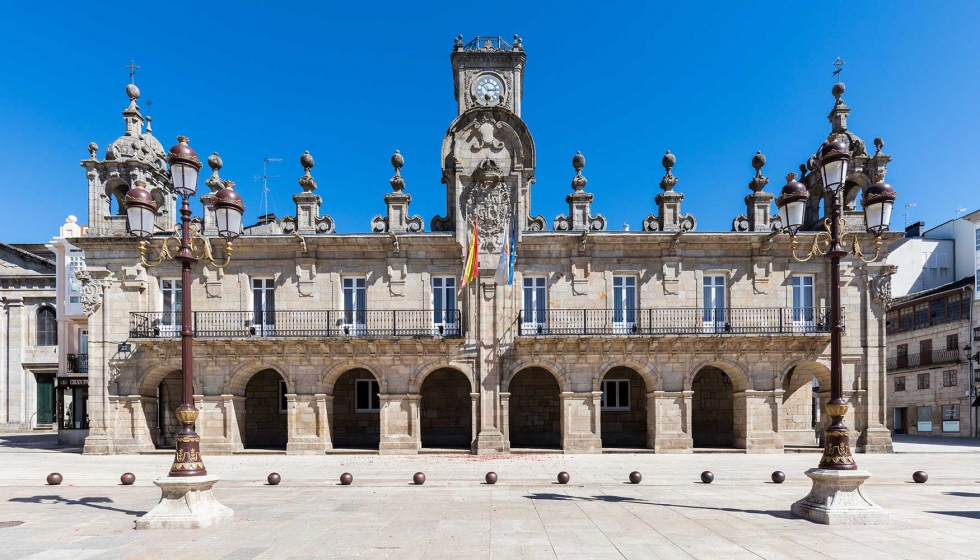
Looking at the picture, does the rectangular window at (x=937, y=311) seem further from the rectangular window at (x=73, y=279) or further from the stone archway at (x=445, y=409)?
the rectangular window at (x=73, y=279)

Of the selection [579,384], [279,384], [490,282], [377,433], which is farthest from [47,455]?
[579,384]

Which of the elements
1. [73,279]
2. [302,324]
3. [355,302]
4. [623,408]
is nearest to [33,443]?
[73,279]

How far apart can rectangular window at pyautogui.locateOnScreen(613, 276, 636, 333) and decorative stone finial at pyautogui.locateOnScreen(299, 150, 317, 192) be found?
484 inches

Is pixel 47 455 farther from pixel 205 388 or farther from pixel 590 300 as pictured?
pixel 590 300

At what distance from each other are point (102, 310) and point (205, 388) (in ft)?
16.2

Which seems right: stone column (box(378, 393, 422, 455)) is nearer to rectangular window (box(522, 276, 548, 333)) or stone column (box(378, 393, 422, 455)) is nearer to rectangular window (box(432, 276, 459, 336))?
rectangular window (box(432, 276, 459, 336))

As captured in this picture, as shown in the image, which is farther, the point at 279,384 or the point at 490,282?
the point at 279,384

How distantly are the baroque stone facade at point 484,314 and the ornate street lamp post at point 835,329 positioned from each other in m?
10.5

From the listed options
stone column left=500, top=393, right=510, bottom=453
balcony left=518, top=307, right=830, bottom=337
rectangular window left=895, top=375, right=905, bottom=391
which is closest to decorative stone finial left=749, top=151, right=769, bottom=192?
balcony left=518, top=307, right=830, bottom=337

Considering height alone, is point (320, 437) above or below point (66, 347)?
below

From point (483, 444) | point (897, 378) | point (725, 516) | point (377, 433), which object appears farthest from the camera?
point (897, 378)

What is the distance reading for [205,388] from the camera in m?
21.9

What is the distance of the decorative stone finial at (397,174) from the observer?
888 inches

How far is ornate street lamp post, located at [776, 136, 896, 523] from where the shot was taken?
958 centimetres
